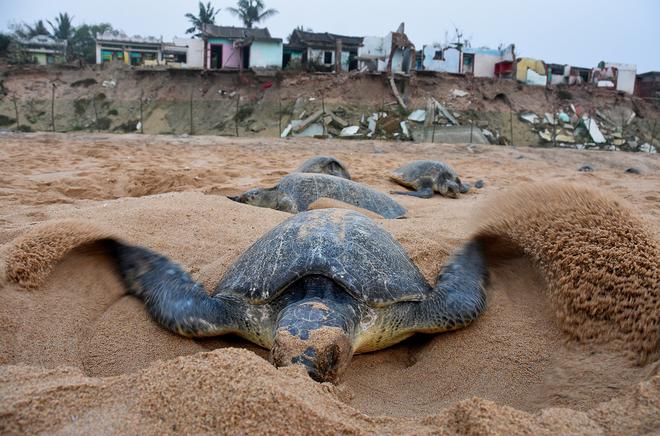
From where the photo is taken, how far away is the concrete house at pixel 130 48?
98.6 feet

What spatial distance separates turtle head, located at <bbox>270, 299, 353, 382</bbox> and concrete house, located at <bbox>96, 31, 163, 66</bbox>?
32.6 meters

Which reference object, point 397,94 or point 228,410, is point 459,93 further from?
point 228,410

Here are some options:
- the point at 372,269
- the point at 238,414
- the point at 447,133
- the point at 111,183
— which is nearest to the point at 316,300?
the point at 372,269

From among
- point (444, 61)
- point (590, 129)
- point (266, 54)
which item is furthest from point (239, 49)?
point (590, 129)

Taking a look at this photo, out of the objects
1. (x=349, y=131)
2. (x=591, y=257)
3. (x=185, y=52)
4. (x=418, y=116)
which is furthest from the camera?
(x=185, y=52)

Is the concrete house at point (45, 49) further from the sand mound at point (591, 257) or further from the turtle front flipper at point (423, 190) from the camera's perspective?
the sand mound at point (591, 257)

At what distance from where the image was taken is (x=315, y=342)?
1381 millimetres

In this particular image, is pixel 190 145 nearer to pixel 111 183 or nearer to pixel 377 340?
pixel 111 183

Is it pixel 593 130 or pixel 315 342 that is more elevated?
pixel 593 130

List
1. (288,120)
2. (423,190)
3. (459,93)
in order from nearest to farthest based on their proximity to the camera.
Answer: (423,190)
(288,120)
(459,93)

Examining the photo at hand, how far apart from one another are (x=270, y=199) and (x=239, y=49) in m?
24.8

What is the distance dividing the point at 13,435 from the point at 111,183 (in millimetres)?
4877

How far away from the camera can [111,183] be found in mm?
5211

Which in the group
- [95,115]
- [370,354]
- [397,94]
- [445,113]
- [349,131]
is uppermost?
[397,94]
